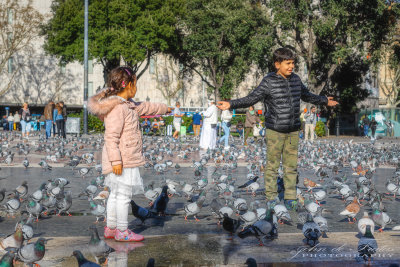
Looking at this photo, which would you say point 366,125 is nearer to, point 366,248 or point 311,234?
point 311,234

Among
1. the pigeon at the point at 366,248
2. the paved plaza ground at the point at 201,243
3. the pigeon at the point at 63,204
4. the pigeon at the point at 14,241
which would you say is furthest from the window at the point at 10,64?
the pigeon at the point at 366,248

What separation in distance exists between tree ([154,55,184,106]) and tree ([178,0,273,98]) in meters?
4.20

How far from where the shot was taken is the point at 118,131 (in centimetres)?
541

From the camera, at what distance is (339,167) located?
13852 mm

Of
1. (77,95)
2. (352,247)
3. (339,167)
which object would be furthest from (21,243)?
(77,95)

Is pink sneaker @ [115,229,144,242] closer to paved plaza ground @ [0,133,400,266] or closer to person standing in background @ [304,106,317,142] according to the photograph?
paved plaza ground @ [0,133,400,266]

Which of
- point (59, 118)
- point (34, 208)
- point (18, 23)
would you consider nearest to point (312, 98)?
point (34, 208)

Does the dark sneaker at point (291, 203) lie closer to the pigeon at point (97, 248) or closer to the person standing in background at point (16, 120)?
the pigeon at point (97, 248)

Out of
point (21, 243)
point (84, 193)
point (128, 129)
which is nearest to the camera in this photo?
point (21, 243)

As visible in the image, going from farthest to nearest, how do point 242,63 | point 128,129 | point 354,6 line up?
point 242,63
point 354,6
point 128,129

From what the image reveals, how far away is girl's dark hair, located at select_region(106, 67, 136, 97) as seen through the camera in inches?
217

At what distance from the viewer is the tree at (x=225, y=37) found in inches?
1463

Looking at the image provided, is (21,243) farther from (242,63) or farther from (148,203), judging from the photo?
(242,63)

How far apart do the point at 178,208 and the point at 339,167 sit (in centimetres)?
706
